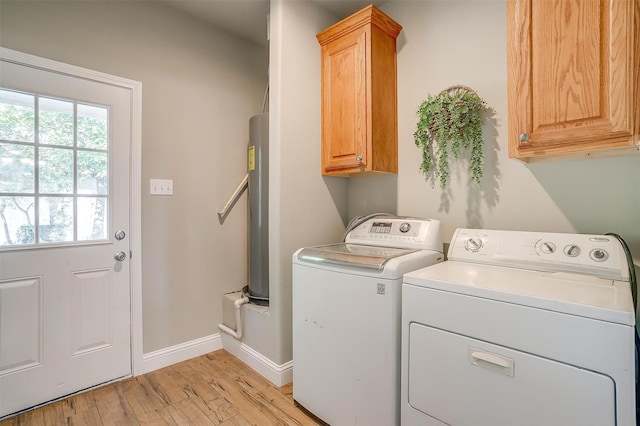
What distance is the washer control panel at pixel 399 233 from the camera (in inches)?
65.4

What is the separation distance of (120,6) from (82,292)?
1.89 m

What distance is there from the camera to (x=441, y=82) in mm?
1852

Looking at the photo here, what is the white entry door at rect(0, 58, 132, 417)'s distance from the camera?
164cm

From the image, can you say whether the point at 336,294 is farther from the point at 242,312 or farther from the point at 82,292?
the point at 82,292

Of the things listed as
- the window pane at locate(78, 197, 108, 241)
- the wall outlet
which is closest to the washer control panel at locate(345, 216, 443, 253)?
the wall outlet

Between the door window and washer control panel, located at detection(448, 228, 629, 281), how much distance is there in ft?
7.22

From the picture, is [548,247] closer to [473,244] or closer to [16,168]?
[473,244]

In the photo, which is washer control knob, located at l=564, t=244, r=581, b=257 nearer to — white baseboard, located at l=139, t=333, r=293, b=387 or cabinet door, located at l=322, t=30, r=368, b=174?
cabinet door, located at l=322, t=30, r=368, b=174

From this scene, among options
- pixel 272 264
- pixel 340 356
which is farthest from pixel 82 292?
pixel 340 356

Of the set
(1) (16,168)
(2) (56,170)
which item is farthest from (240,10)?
(1) (16,168)

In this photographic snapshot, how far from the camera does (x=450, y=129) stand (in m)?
1.70

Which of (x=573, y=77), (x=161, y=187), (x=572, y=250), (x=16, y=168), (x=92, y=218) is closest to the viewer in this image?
(x=573, y=77)

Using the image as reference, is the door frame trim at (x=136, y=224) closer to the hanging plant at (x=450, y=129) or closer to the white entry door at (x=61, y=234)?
the white entry door at (x=61, y=234)

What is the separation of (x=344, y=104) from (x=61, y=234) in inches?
76.3
